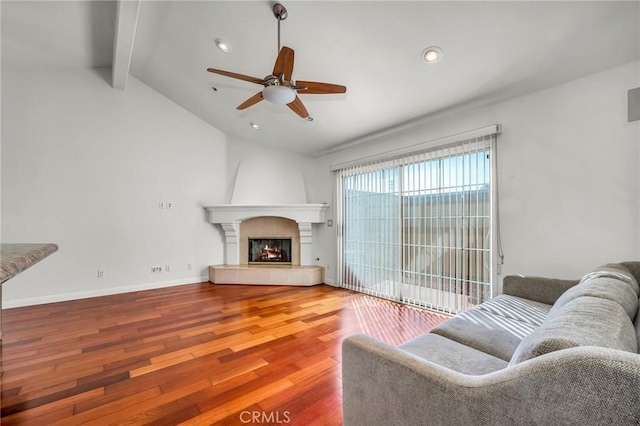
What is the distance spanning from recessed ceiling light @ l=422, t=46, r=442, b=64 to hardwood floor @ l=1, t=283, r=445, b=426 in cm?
280

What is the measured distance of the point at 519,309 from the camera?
216 cm

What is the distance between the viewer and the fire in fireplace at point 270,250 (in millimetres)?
5648

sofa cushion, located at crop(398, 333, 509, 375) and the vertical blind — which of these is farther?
the vertical blind

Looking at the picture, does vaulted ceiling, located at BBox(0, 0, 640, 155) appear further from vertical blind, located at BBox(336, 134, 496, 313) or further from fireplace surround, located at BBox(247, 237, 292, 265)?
fireplace surround, located at BBox(247, 237, 292, 265)

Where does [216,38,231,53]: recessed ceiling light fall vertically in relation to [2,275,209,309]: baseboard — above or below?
above

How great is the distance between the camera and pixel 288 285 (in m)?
5.00

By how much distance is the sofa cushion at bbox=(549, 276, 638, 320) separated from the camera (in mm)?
1287

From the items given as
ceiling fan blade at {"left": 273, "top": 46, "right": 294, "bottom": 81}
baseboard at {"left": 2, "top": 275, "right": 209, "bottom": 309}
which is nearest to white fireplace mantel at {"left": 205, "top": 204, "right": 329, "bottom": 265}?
baseboard at {"left": 2, "top": 275, "right": 209, "bottom": 309}

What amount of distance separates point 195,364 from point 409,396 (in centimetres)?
194

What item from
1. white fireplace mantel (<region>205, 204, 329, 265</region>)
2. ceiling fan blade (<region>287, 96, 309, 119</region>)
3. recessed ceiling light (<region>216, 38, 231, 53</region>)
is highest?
recessed ceiling light (<region>216, 38, 231, 53</region>)

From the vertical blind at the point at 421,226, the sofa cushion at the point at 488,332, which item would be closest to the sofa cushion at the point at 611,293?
the sofa cushion at the point at 488,332

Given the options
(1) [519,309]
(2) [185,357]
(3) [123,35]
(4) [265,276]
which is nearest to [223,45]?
(3) [123,35]

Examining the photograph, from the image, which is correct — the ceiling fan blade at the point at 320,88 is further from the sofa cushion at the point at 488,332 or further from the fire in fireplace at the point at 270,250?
the fire in fireplace at the point at 270,250

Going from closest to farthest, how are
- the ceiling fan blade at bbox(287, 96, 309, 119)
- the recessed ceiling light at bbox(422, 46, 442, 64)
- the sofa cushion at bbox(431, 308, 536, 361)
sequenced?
the sofa cushion at bbox(431, 308, 536, 361) < the recessed ceiling light at bbox(422, 46, 442, 64) < the ceiling fan blade at bbox(287, 96, 309, 119)
